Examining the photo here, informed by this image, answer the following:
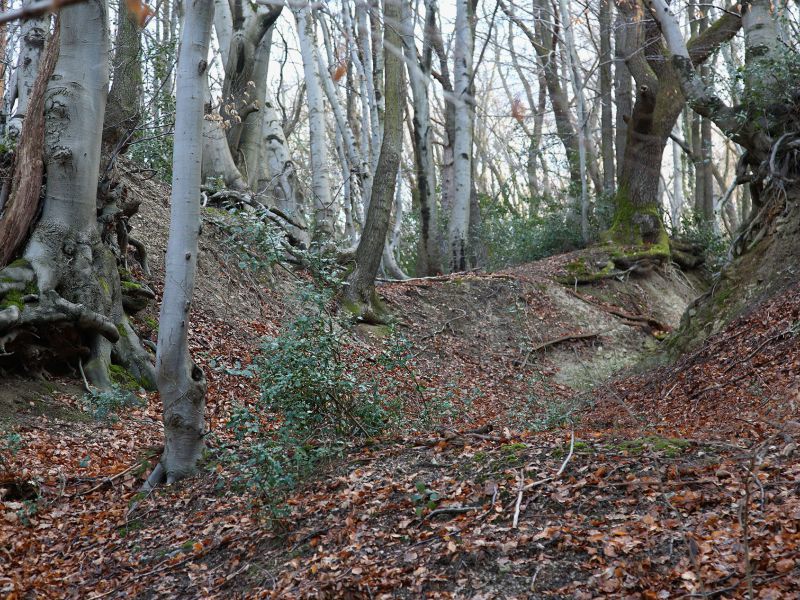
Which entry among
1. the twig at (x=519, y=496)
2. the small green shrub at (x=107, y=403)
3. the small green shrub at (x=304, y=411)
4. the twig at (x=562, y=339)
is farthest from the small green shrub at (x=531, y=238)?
the twig at (x=519, y=496)

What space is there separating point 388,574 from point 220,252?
8.37 meters

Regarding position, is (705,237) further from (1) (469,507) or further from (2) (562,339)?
(1) (469,507)

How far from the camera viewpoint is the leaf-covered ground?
3430 mm

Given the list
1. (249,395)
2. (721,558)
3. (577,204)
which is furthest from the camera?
(577,204)

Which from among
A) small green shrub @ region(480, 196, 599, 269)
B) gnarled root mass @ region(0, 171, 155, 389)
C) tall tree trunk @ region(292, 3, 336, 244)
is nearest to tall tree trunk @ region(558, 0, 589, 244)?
small green shrub @ region(480, 196, 599, 269)

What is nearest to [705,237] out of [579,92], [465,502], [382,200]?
[579,92]

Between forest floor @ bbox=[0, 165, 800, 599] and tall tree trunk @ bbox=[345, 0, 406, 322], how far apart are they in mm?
3038

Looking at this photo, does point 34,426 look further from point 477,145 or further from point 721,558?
point 477,145

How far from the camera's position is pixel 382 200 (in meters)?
11.6

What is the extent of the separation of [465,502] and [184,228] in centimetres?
263

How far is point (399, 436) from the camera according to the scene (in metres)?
5.70

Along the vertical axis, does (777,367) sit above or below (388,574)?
above

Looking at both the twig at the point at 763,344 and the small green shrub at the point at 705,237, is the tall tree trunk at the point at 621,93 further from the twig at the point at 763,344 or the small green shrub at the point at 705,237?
the twig at the point at 763,344

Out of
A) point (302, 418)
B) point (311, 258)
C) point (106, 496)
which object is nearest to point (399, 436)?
point (302, 418)
